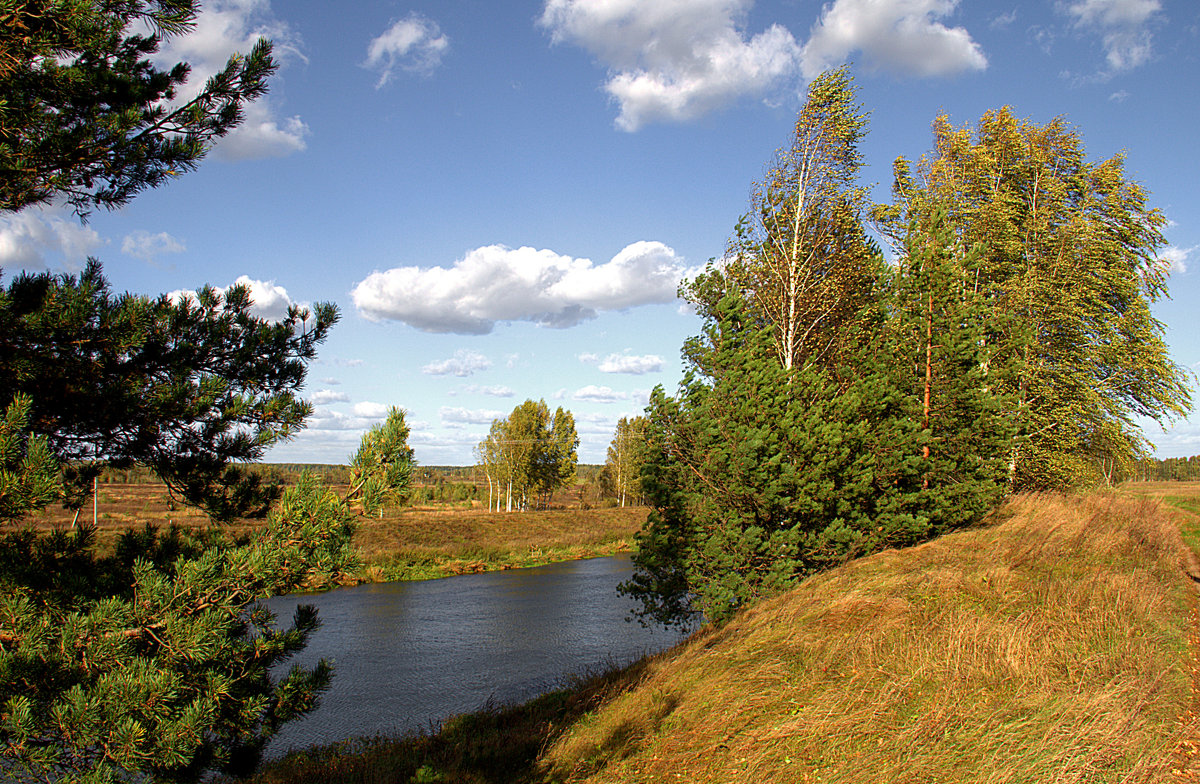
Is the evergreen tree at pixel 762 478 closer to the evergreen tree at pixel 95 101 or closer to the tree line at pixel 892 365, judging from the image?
the tree line at pixel 892 365

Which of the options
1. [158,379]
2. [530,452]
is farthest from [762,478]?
[530,452]

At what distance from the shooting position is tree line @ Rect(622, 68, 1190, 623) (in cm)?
1124

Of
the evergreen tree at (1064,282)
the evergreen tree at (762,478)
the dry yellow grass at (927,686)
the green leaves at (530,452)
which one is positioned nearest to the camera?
the dry yellow grass at (927,686)

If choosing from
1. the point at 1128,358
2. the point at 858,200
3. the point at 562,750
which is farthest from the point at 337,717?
the point at 1128,358

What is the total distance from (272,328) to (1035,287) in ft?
73.0

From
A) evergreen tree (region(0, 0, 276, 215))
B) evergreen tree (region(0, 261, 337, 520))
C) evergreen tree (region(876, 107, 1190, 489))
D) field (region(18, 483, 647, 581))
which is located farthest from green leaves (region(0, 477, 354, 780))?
field (region(18, 483, 647, 581))

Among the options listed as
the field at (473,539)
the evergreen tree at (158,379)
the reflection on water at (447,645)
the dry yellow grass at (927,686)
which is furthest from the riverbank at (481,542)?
the evergreen tree at (158,379)

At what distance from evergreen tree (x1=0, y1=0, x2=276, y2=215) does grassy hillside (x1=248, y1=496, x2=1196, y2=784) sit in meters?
6.25

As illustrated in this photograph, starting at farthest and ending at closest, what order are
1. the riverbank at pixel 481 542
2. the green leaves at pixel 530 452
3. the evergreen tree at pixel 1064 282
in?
the green leaves at pixel 530 452, the riverbank at pixel 481 542, the evergreen tree at pixel 1064 282

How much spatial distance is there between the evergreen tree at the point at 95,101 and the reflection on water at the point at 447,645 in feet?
18.1

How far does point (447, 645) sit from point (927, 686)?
15195mm

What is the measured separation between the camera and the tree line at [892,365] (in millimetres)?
11242

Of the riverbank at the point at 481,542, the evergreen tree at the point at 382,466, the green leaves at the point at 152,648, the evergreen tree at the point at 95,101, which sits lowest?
the riverbank at the point at 481,542

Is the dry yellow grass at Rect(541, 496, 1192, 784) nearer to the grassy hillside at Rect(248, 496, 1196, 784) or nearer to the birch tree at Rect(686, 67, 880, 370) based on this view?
the grassy hillside at Rect(248, 496, 1196, 784)
